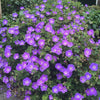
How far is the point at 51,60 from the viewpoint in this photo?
76.0 inches

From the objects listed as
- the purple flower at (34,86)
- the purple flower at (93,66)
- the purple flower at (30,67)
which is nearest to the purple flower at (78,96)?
the purple flower at (93,66)

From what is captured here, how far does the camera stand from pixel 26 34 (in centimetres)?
212

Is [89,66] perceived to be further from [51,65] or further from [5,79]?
[5,79]

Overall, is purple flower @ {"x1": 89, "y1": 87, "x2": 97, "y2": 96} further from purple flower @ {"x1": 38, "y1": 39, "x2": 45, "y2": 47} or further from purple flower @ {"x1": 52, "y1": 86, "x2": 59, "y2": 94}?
purple flower @ {"x1": 38, "y1": 39, "x2": 45, "y2": 47}

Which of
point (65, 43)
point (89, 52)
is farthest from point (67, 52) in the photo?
point (89, 52)

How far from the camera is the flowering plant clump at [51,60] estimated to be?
1933mm

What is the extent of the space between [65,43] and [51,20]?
1.39 ft

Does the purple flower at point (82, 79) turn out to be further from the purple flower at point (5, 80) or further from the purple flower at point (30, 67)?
the purple flower at point (5, 80)

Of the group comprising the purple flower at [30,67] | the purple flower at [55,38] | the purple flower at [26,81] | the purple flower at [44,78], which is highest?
the purple flower at [55,38]

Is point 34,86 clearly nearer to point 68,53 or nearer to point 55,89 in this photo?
point 55,89

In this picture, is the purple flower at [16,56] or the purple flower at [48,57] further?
the purple flower at [16,56]

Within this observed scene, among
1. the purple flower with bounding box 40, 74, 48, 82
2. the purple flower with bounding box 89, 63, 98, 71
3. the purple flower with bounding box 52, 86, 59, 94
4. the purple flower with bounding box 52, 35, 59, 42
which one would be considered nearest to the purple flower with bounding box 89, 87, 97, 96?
the purple flower with bounding box 89, 63, 98, 71

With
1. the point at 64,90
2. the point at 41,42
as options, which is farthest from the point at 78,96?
the point at 41,42

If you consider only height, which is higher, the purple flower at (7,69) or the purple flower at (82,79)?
the purple flower at (82,79)
